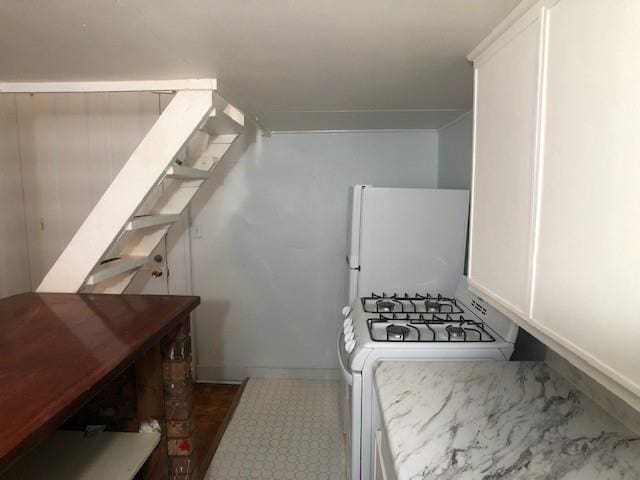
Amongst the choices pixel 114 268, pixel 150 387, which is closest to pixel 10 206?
pixel 114 268

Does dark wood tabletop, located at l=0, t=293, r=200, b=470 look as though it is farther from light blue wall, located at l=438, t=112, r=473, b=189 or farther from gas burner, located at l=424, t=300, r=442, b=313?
light blue wall, located at l=438, t=112, r=473, b=189

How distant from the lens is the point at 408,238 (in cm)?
212

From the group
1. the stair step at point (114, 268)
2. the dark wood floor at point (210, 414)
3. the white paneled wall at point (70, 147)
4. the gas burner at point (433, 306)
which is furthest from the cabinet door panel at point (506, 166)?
the white paneled wall at point (70, 147)

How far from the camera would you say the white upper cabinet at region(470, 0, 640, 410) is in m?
0.60

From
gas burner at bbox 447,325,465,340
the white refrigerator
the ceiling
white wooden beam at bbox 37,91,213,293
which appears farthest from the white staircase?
gas burner at bbox 447,325,465,340

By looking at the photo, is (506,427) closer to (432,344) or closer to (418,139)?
(432,344)

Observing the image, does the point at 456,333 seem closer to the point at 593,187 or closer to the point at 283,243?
the point at 593,187

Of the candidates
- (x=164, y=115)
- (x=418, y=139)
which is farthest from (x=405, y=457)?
(x=418, y=139)

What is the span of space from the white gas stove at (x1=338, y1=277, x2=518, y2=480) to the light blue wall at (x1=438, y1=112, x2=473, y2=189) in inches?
33.4

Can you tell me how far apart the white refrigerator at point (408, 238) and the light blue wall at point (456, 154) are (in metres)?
0.25

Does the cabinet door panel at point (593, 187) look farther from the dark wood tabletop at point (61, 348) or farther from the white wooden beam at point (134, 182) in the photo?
the white wooden beam at point (134, 182)

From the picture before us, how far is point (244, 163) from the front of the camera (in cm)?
285

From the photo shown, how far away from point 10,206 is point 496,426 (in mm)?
3182

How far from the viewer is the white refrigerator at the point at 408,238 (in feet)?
6.92
